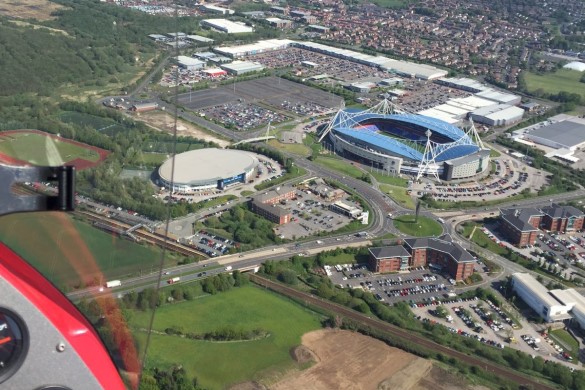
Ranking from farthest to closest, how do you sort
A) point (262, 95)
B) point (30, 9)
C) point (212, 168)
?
point (30, 9) < point (262, 95) < point (212, 168)

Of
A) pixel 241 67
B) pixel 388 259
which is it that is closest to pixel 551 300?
pixel 388 259

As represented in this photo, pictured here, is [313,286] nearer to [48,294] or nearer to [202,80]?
[48,294]

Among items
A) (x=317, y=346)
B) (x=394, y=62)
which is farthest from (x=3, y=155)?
(x=394, y=62)

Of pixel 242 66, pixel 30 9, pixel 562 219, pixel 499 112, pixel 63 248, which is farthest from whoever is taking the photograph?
pixel 242 66

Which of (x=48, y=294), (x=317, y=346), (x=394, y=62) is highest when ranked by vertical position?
(x=48, y=294)

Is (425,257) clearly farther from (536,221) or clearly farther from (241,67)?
(241,67)

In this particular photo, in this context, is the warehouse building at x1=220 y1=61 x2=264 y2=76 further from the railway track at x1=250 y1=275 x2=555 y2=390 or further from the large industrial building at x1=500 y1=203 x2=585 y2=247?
the railway track at x1=250 y1=275 x2=555 y2=390

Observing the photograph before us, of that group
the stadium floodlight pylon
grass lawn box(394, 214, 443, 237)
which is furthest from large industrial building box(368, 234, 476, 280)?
the stadium floodlight pylon

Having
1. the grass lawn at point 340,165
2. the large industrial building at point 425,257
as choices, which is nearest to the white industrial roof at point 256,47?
the grass lawn at point 340,165
